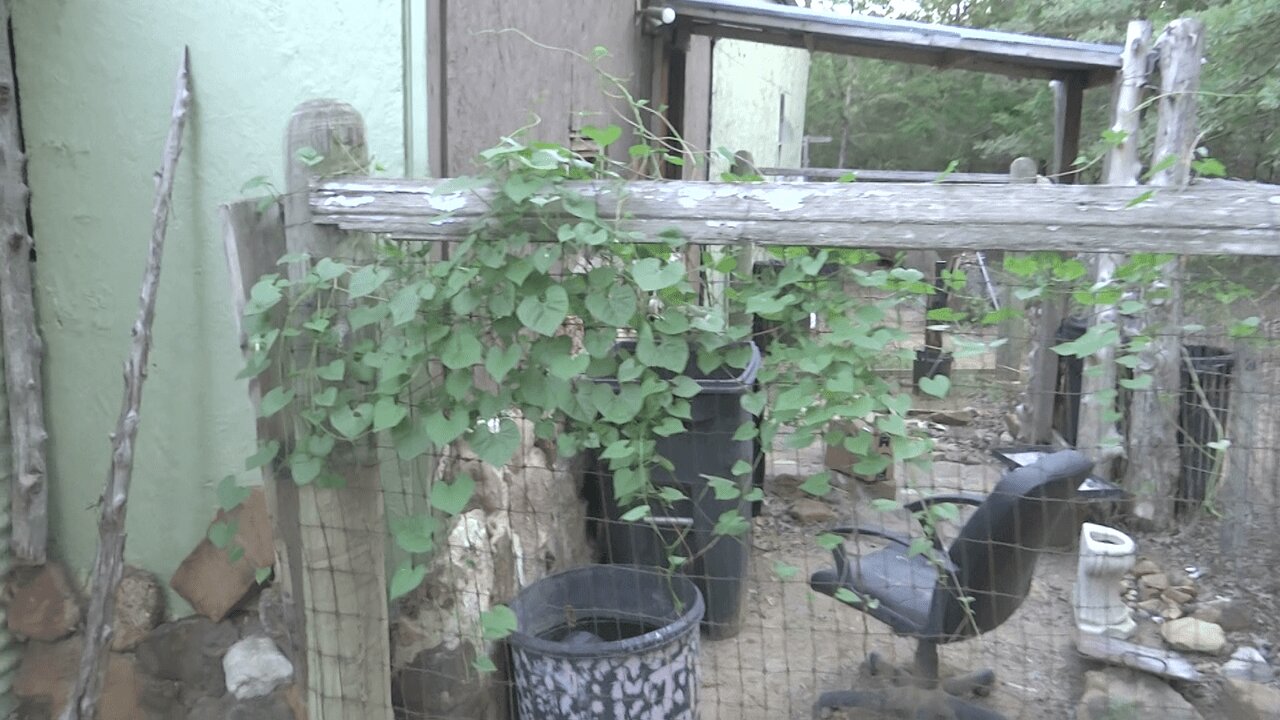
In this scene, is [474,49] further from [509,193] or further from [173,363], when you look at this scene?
[509,193]

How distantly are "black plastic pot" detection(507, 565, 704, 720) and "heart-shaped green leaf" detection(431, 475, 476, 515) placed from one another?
80 centimetres

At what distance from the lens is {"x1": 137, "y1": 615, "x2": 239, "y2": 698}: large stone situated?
297cm

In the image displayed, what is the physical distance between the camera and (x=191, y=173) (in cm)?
300

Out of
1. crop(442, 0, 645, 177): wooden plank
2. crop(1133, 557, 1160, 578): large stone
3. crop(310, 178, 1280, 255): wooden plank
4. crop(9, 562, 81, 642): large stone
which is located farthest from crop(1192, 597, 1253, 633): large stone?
crop(9, 562, 81, 642): large stone

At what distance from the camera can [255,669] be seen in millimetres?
2857

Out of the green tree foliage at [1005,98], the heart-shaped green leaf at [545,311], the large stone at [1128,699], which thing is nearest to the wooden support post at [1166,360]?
the large stone at [1128,699]

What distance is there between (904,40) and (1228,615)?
3.50m

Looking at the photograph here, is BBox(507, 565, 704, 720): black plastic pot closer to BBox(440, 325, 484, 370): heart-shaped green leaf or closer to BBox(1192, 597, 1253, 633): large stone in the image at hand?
BBox(440, 325, 484, 370): heart-shaped green leaf

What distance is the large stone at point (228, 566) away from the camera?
2.98 m

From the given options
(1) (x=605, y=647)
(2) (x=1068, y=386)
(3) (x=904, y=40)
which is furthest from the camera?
(2) (x=1068, y=386)

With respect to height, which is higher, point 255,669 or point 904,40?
point 904,40

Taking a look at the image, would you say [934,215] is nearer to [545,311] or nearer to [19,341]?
[545,311]

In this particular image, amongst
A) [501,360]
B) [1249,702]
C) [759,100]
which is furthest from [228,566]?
[759,100]

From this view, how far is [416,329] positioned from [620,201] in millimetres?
486
